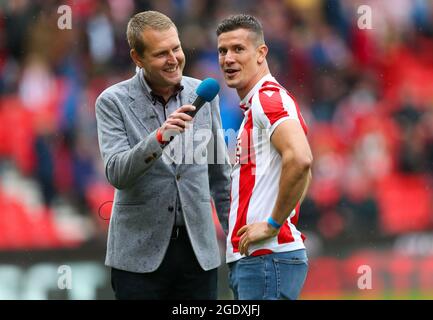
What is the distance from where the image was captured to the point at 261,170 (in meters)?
4.09

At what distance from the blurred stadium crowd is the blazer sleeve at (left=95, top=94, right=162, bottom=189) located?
435 cm

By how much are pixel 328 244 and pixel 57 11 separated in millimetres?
3327

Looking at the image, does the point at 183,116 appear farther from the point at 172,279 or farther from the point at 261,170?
the point at 172,279

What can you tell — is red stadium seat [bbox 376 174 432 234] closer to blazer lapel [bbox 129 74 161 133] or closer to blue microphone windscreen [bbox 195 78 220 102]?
blazer lapel [bbox 129 74 161 133]

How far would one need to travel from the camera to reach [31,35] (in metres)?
9.32

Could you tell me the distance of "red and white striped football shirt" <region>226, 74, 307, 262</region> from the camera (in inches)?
159

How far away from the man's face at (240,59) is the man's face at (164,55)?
8.0 inches

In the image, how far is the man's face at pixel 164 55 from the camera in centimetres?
430

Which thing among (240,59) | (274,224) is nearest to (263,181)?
(274,224)

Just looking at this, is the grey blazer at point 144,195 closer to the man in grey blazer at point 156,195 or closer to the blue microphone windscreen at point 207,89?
the man in grey blazer at point 156,195

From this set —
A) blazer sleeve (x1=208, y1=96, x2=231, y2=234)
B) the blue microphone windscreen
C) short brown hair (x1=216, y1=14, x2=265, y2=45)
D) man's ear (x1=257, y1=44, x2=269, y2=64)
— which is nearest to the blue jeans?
blazer sleeve (x1=208, y1=96, x2=231, y2=234)

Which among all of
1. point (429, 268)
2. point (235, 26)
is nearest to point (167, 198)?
point (235, 26)

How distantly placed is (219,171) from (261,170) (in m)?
0.52

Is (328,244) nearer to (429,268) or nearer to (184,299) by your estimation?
(429,268)
